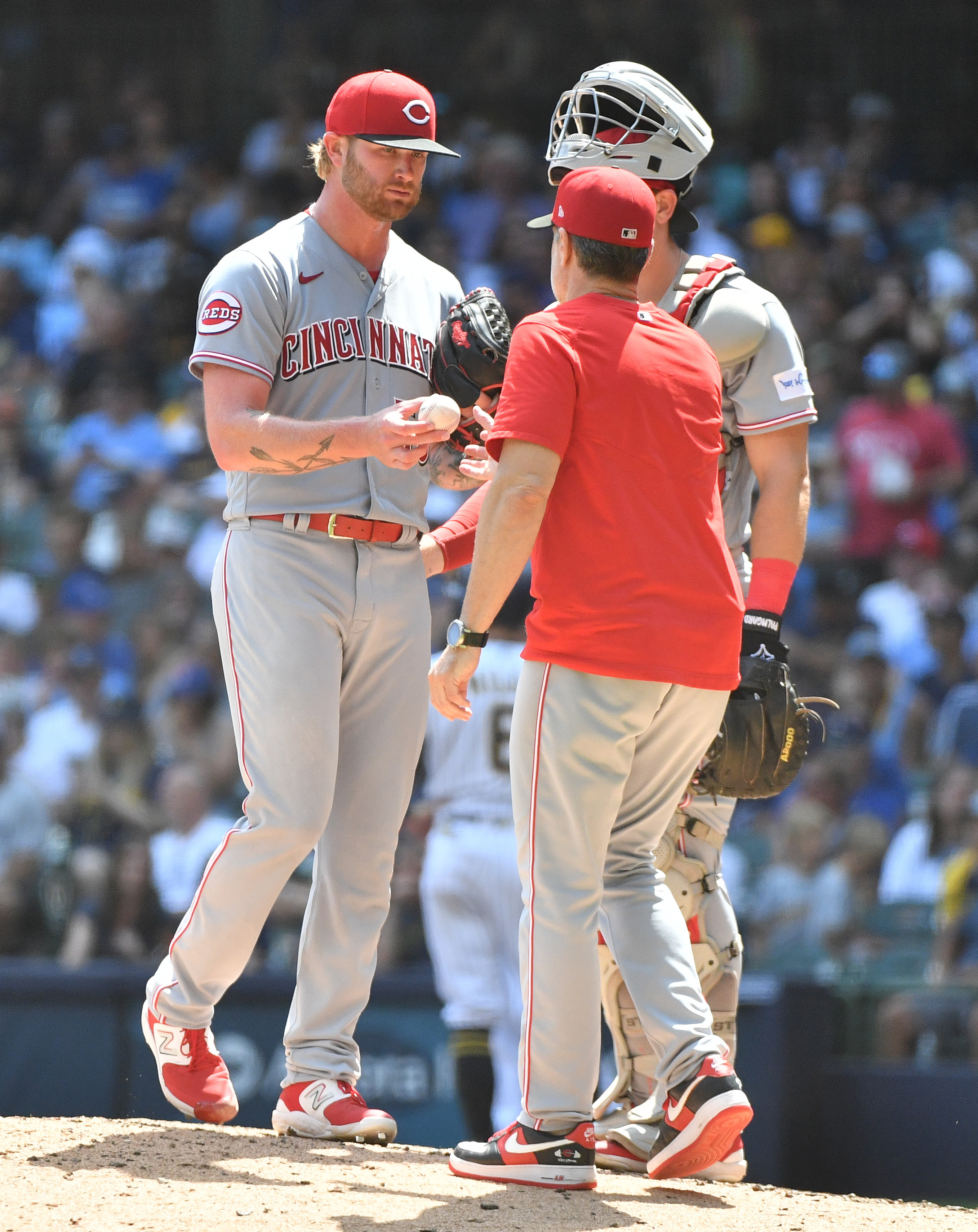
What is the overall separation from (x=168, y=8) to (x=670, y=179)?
13.5 m

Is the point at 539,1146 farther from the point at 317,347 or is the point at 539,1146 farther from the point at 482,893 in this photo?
the point at 482,893

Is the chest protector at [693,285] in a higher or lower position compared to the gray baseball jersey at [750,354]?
higher

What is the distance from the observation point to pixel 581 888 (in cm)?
343

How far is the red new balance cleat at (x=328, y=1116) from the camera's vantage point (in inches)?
153

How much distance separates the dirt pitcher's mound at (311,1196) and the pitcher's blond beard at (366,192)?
6.81ft

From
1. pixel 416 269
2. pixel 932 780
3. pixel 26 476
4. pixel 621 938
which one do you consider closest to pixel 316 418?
pixel 416 269

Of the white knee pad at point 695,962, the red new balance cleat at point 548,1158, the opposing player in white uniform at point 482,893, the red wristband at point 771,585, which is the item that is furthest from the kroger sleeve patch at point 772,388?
the opposing player in white uniform at point 482,893

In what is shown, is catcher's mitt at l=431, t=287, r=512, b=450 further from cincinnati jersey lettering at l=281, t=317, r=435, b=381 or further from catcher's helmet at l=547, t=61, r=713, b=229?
catcher's helmet at l=547, t=61, r=713, b=229

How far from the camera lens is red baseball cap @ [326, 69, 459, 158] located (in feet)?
12.6

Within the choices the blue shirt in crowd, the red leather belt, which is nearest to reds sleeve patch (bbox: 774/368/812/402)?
the red leather belt

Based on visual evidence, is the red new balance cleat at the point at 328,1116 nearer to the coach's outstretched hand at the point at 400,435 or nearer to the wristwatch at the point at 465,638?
the wristwatch at the point at 465,638

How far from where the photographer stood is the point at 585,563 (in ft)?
11.2

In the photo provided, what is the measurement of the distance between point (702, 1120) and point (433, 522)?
5.94 metres

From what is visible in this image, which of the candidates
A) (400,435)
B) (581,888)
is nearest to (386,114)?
(400,435)
